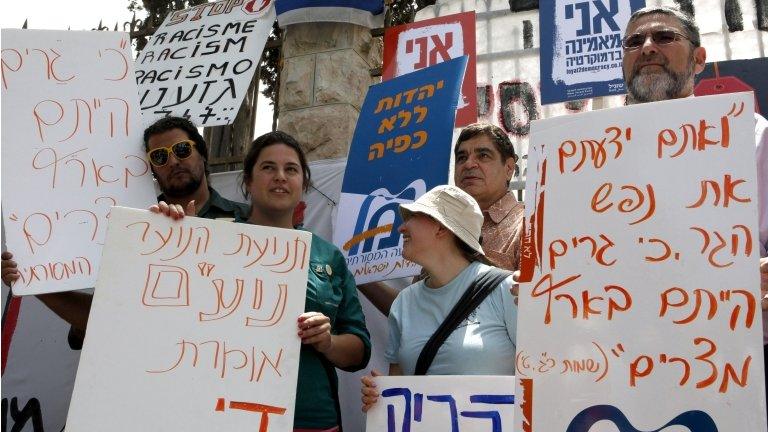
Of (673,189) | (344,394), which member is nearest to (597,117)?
(673,189)

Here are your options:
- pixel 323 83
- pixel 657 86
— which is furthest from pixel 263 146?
pixel 323 83

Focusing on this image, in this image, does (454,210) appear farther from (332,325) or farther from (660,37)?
(660,37)

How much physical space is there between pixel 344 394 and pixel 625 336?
6.29 ft

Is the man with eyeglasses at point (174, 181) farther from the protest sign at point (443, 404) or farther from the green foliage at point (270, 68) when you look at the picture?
the green foliage at point (270, 68)

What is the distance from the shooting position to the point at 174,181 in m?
2.66

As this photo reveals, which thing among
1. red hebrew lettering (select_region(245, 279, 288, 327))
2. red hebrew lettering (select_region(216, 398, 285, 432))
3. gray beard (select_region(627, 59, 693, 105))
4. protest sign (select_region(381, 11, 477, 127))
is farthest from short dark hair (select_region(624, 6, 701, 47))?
protest sign (select_region(381, 11, 477, 127))

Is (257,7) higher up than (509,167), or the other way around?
(257,7)

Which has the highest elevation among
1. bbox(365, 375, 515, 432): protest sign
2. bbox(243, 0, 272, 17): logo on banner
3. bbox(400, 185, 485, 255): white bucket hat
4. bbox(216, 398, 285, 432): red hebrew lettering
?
bbox(243, 0, 272, 17): logo on banner

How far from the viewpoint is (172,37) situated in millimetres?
4855

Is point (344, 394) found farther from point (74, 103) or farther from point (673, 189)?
point (673, 189)

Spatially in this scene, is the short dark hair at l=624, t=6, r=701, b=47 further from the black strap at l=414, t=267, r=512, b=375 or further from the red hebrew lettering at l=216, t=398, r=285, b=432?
the red hebrew lettering at l=216, t=398, r=285, b=432

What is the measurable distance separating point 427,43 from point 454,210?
2.46 metres

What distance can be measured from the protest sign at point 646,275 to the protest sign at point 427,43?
2907 mm

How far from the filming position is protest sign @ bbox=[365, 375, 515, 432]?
190cm
